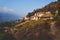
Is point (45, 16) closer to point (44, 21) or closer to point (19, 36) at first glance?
point (44, 21)

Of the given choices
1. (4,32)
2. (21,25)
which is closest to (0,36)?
(4,32)

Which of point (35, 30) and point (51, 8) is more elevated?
point (51, 8)

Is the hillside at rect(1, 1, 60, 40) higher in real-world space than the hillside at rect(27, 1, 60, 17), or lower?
lower

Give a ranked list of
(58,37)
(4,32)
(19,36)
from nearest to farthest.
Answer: (58,37) → (19,36) → (4,32)

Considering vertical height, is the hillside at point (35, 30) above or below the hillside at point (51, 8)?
below

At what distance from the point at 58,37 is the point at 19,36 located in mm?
2015

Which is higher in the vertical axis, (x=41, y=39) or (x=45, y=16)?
(x=45, y=16)

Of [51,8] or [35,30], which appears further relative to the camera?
[51,8]

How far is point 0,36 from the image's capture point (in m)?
13.2

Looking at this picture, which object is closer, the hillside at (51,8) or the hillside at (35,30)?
the hillside at (35,30)

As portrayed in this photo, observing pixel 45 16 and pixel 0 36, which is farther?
pixel 45 16

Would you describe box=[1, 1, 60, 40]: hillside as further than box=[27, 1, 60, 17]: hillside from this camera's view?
No

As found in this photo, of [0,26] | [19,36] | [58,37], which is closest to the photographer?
[58,37]

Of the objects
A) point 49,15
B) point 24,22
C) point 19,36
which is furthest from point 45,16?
point 19,36
